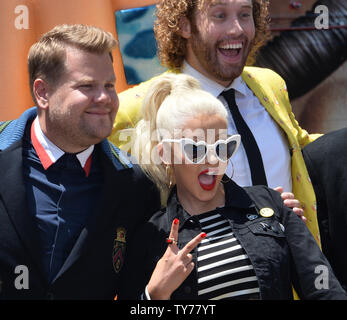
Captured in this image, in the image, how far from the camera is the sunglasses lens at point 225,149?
1.95 meters

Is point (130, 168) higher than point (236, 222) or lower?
higher

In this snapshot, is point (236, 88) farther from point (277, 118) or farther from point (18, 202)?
point (18, 202)

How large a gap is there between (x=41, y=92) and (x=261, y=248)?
3.25 ft

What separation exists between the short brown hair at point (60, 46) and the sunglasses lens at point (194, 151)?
498mm

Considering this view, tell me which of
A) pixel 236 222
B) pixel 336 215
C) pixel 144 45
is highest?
pixel 144 45

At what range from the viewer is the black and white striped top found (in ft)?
Answer: 6.11

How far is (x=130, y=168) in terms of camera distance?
2.17 meters

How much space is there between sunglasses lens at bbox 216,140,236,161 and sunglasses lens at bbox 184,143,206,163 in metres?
0.06

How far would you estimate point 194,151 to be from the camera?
6.37 ft

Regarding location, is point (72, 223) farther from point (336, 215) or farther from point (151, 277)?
point (336, 215)

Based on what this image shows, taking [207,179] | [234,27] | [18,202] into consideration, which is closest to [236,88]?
[234,27]

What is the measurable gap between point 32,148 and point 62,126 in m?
0.16

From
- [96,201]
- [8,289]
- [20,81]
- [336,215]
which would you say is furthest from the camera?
[20,81]

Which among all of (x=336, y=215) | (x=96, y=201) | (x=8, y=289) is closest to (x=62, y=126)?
(x=96, y=201)
